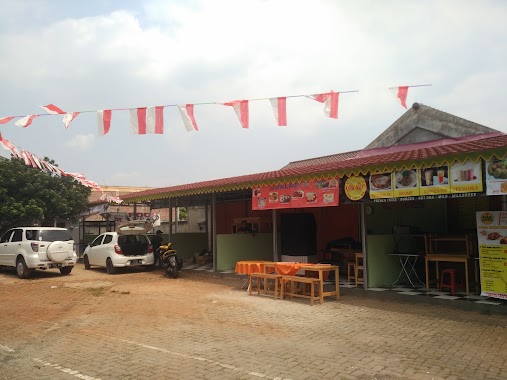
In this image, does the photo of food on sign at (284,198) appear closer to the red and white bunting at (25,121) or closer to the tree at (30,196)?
the red and white bunting at (25,121)

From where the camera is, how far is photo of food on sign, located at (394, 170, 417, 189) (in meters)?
7.81

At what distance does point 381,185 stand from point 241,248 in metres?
6.41

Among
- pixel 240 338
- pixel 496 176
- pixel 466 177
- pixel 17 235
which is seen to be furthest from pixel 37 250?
pixel 496 176

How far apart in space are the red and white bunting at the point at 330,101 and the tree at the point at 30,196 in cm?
1293

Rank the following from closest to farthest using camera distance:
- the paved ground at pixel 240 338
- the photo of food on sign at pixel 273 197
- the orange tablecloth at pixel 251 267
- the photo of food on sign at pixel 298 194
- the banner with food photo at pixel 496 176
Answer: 1. the paved ground at pixel 240 338
2. the banner with food photo at pixel 496 176
3. the orange tablecloth at pixel 251 267
4. the photo of food on sign at pixel 298 194
5. the photo of food on sign at pixel 273 197

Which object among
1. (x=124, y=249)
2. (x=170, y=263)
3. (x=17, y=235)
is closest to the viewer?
(x=170, y=263)

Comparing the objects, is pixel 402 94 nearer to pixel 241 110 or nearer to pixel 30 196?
pixel 241 110

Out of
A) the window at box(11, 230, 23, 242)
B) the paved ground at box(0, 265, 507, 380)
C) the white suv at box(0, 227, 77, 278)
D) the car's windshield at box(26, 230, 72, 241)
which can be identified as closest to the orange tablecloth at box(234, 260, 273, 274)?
the paved ground at box(0, 265, 507, 380)

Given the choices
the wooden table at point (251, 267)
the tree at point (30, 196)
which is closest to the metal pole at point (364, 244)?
the wooden table at point (251, 267)

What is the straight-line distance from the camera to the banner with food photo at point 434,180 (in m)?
7.34

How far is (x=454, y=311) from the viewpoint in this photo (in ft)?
24.8

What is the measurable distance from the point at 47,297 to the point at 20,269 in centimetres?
420

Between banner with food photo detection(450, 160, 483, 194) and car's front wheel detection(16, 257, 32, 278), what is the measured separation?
1200cm

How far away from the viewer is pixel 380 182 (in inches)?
328
